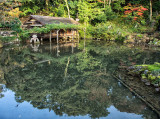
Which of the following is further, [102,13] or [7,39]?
[102,13]

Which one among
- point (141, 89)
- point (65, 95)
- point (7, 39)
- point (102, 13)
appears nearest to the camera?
point (65, 95)

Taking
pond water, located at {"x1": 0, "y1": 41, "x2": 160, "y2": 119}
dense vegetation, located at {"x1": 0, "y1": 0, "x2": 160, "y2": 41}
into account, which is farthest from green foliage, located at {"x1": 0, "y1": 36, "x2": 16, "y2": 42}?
pond water, located at {"x1": 0, "y1": 41, "x2": 160, "y2": 119}

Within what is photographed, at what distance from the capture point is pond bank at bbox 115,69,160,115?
19.2 feet

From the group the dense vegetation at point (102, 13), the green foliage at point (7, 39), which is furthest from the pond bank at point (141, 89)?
the dense vegetation at point (102, 13)

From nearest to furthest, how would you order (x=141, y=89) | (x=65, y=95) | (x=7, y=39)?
(x=65, y=95)
(x=141, y=89)
(x=7, y=39)

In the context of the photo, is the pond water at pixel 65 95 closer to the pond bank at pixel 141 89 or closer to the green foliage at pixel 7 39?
the pond bank at pixel 141 89

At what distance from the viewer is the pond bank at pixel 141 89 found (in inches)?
231

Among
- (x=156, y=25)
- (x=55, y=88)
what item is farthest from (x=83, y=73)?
(x=156, y=25)

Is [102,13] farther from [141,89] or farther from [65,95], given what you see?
[65,95]

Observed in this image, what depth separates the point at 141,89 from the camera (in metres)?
7.13

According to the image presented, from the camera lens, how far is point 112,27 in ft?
90.9

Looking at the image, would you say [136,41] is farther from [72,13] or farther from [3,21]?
[3,21]

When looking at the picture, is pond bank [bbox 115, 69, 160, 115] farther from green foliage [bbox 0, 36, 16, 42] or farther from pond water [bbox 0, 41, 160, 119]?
green foliage [bbox 0, 36, 16, 42]

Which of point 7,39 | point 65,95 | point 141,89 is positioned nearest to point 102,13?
point 7,39
